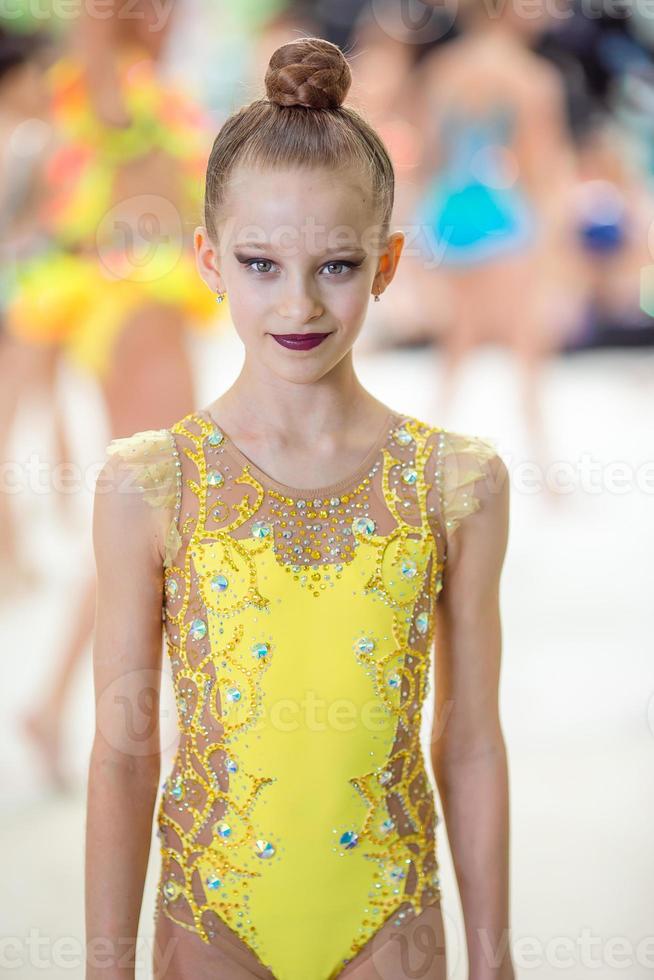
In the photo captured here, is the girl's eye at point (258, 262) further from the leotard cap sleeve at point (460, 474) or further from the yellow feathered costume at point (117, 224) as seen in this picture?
the yellow feathered costume at point (117, 224)

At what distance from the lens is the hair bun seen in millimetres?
990

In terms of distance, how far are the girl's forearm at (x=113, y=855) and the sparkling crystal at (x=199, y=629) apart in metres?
0.14

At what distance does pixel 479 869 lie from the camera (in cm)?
110

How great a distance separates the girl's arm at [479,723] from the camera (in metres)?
1.08

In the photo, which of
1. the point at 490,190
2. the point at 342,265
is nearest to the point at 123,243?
the point at 342,265

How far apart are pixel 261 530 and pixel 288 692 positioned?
0.14 meters

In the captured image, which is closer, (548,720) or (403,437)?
(403,437)

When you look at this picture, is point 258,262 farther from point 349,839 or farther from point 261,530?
point 349,839

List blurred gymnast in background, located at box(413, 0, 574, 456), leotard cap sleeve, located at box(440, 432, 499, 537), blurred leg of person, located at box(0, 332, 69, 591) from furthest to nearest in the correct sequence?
1. blurred gymnast in background, located at box(413, 0, 574, 456)
2. blurred leg of person, located at box(0, 332, 69, 591)
3. leotard cap sleeve, located at box(440, 432, 499, 537)

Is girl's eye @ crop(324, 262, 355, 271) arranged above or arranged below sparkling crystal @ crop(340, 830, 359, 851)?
above

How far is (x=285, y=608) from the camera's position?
3.35ft

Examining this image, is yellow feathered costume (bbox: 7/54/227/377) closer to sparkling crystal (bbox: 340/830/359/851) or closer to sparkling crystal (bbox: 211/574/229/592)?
sparkling crystal (bbox: 211/574/229/592)

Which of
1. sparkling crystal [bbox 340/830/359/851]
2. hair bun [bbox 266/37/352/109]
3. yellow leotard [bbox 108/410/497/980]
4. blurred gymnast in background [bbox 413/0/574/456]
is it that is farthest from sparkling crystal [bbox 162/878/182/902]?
blurred gymnast in background [bbox 413/0/574/456]

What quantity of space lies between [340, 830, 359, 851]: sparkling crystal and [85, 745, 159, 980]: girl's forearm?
19 centimetres
